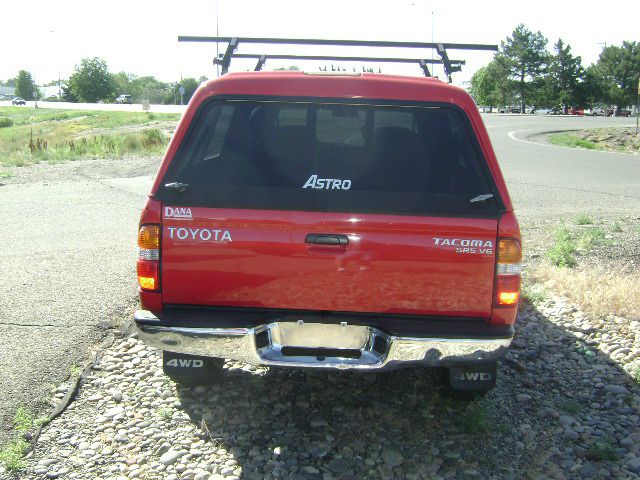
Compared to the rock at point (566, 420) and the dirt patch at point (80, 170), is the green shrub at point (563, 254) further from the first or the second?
the dirt patch at point (80, 170)

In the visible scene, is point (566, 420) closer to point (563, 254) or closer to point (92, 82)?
point (563, 254)

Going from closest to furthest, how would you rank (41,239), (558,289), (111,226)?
(558,289) < (41,239) < (111,226)

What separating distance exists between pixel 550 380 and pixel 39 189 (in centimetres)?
1215

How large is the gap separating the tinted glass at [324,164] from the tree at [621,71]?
122 metres

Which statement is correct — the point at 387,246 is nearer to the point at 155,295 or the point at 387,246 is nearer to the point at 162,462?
the point at 155,295

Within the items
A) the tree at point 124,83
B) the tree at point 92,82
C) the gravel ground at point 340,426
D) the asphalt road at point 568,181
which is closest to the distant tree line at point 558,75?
the tree at point 92,82

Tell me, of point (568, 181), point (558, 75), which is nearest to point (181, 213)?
point (568, 181)

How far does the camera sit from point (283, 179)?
3.55m

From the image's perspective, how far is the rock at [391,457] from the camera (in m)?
3.56

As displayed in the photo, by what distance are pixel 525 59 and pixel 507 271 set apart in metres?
126

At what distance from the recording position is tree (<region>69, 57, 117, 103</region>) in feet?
422

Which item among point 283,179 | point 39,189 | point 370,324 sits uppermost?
point 283,179

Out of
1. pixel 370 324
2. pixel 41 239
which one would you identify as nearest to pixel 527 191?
pixel 41 239

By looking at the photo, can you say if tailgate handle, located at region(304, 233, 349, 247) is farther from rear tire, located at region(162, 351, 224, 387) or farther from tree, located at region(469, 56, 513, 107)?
tree, located at region(469, 56, 513, 107)
